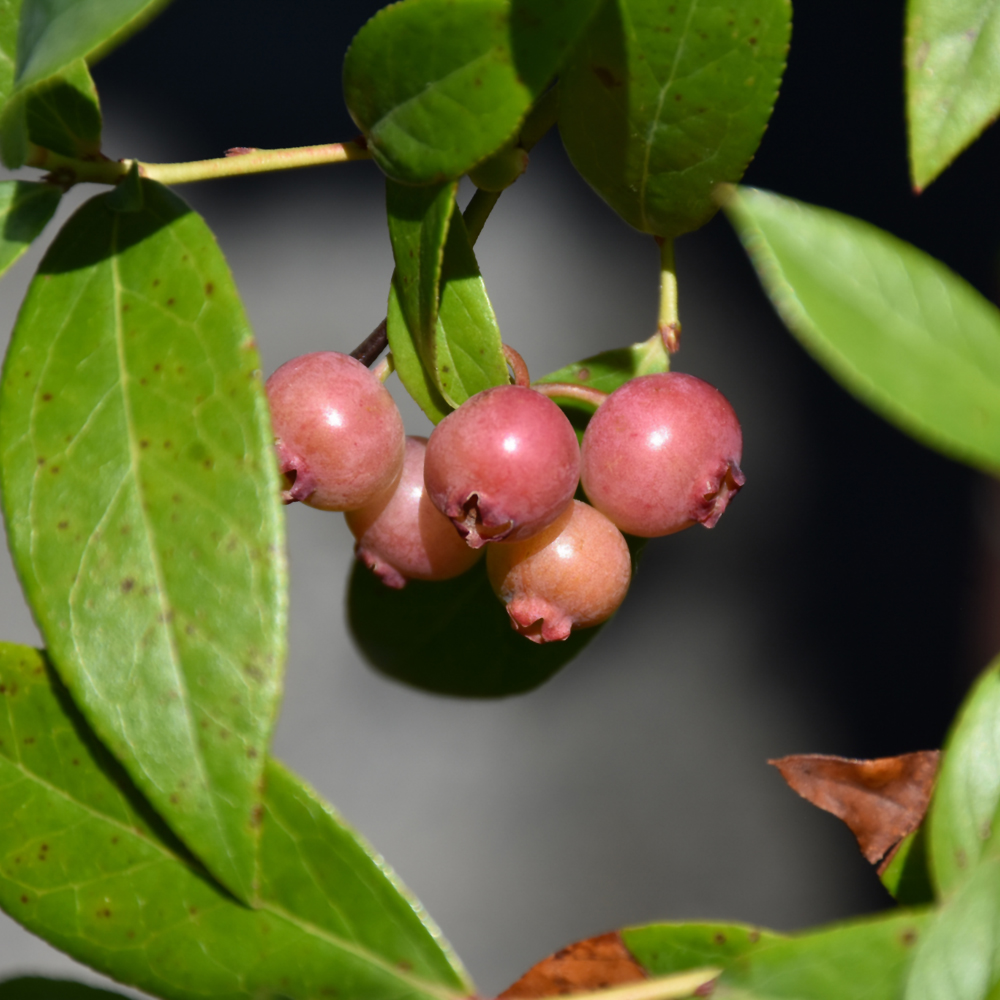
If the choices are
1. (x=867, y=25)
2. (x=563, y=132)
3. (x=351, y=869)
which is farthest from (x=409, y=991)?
(x=867, y=25)

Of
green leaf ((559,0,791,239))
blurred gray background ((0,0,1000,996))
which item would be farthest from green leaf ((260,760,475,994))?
blurred gray background ((0,0,1000,996))

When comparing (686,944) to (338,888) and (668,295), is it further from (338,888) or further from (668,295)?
(668,295)

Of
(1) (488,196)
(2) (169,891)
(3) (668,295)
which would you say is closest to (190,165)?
(1) (488,196)

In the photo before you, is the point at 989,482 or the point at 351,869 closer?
the point at 351,869

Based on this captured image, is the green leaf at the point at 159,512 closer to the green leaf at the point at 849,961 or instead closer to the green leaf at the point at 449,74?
the green leaf at the point at 449,74

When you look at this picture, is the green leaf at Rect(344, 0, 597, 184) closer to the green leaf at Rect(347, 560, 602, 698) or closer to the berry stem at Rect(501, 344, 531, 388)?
the berry stem at Rect(501, 344, 531, 388)

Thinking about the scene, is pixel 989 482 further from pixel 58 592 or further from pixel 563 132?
pixel 58 592
